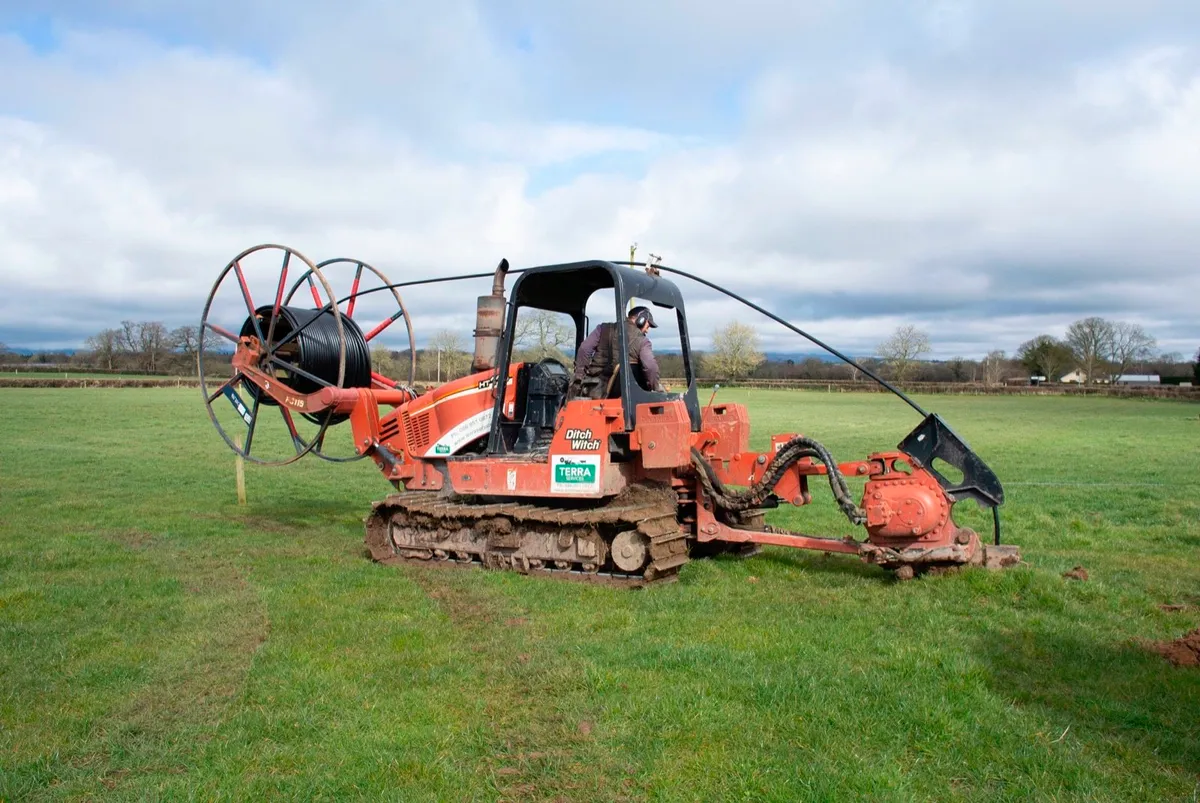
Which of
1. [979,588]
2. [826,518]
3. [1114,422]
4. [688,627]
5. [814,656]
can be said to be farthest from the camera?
[1114,422]

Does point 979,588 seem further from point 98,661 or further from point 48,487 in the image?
point 48,487

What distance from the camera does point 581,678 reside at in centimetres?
609

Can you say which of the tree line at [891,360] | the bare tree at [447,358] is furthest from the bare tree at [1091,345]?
the bare tree at [447,358]

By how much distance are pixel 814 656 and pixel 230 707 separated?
398cm

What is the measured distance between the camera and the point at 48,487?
16562 mm

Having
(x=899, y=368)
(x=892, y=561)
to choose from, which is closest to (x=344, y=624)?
(x=892, y=561)

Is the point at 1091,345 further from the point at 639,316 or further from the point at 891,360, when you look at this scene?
the point at 639,316

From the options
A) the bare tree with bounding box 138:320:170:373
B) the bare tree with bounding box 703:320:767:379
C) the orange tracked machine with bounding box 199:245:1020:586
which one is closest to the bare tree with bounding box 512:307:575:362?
the orange tracked machine with bounding box 199:245:1020:586

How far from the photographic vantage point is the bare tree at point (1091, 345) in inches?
3900

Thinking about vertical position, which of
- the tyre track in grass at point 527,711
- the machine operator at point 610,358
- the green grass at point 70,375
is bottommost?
the tyre track in grass at point 527,711

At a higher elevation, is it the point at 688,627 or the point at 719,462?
the point at 719,462

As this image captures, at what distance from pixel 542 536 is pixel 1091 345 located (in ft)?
351

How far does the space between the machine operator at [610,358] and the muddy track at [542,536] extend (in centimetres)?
115

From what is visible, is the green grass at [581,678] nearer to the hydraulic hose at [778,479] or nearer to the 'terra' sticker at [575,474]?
the hydraulic hose at [778,479]
